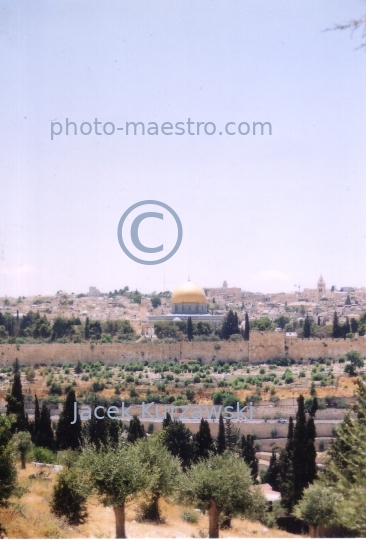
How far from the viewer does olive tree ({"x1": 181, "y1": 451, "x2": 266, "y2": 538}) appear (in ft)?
27.1

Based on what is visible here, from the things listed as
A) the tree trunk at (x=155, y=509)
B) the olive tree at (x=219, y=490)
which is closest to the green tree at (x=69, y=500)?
the tree trunk at (x=155, y=509)

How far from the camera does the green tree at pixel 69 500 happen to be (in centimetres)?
809

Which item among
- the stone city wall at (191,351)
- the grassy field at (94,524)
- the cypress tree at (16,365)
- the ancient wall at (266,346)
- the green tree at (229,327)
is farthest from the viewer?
the green tree at (229,327)

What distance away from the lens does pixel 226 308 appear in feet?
167

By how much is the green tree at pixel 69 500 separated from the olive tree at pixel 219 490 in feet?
3.96

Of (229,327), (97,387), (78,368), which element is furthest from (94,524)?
(229,327)

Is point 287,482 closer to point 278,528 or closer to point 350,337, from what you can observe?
point 278,528

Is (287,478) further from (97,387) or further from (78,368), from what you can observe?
(78,368)

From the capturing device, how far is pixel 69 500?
8156 millimetres

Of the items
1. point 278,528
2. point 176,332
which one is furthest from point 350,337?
point 278,528

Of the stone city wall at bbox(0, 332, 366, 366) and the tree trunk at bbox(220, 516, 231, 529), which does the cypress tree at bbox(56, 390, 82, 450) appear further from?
the stone city wall at bbox(0, 332, 366, 366)

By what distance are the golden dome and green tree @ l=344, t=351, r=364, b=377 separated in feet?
32.9

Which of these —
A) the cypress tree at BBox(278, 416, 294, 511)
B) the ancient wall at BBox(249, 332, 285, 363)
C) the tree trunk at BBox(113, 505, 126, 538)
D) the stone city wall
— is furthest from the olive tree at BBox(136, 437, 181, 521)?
the ancient wall at BBox(249, 332, 285, 363)

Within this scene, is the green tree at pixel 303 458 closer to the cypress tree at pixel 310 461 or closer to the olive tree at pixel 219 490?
the cypress tree at pixel 310 461
